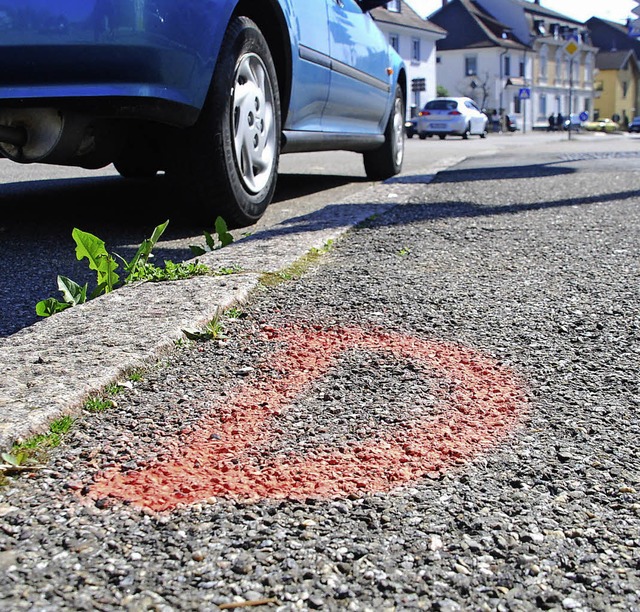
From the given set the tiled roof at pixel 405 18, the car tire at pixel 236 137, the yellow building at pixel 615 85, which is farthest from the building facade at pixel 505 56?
the car tire at pixel 236 137

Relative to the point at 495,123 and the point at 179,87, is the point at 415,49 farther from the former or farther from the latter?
the point at 179,87

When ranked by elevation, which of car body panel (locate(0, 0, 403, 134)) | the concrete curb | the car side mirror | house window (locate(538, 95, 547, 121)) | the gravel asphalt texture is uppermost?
house window (locate(538, 95, 547, 121))

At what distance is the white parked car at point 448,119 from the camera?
32.1 metres

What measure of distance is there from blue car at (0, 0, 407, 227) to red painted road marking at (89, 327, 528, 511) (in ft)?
5.49

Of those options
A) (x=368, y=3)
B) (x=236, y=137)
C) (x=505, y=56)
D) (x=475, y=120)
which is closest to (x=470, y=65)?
(x=505, y=56)

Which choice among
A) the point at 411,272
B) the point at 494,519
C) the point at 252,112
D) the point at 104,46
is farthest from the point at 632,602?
the point at 252,112

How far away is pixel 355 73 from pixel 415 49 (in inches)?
2065

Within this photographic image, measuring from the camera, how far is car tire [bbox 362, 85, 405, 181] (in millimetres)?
7766

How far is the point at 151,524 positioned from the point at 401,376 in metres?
0.85

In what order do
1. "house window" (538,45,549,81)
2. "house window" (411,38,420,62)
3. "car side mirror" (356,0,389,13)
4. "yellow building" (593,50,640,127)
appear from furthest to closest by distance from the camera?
"yellow building" (593,50,640,127), "house window" (538,45,549,81), "house window" (411,38,420,62), "car side mirror" (356,0,389,13)

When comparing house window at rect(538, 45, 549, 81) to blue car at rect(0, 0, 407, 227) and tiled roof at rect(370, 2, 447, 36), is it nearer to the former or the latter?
tiled roof at rect(370, 2, 447, 36)

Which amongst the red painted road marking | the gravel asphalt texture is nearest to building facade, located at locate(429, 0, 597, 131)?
the gravel asphalt texture

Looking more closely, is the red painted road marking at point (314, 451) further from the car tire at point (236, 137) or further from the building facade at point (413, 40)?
the building facade at point (413, 40)

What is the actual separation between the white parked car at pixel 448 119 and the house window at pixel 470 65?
112ft
